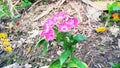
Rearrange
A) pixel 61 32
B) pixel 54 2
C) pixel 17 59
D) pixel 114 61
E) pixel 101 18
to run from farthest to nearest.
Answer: pixel 54 2 < pixel 101 18 < pixel 17 59 < pixel 114 61 < pixel 61 32

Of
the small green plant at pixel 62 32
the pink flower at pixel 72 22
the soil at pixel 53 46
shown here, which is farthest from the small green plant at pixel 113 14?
the pink flower at pixel 72 22

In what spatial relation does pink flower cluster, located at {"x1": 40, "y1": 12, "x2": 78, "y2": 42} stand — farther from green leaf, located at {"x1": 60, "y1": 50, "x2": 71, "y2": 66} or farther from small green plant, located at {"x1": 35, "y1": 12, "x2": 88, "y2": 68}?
green leaf, located at {"x1": 60, "y1": 50, "x2": 71, "y2": 66}

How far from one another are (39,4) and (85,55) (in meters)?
1.06

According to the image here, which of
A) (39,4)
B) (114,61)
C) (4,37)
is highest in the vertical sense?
(39,4)

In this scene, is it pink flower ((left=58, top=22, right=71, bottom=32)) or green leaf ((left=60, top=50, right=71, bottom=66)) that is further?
green leaf ((left=60, top=50, right=71, bottom=66))

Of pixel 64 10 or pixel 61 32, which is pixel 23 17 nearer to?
pixel 64 10

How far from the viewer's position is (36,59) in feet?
10.4

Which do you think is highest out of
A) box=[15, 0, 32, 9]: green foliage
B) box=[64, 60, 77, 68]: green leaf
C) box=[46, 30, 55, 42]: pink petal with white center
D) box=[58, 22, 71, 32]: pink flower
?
box=[15, 0, 32, 9]: green foliage

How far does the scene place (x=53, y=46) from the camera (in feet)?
10.7

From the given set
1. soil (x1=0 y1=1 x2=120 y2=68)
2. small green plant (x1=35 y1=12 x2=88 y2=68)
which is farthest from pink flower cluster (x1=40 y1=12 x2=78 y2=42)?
soil (x1=0 y1=1 x2=120 y2=68)

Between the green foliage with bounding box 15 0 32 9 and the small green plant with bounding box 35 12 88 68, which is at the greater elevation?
the green foliage with bounding box 15 0 32 9

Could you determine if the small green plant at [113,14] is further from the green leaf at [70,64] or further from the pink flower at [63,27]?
the pink flower at [63,27]

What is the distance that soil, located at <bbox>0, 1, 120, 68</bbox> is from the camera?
10.1ft

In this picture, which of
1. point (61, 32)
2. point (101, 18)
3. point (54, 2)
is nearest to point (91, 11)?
point (101, 18)
